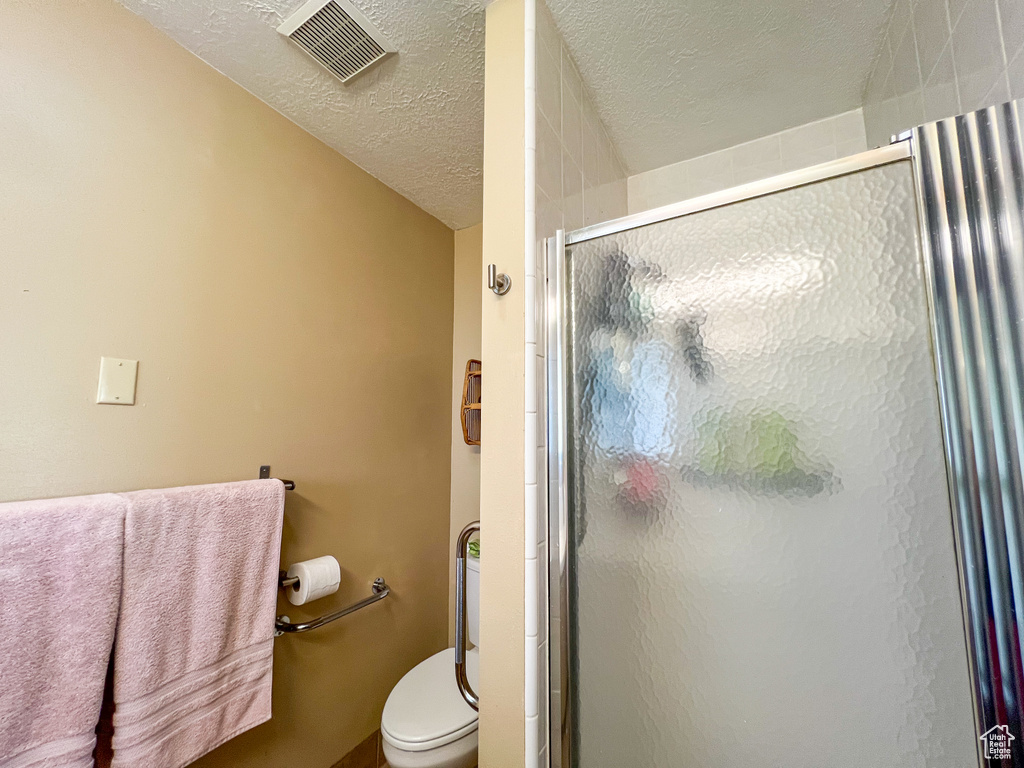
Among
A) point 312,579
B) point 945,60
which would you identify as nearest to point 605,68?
point 945,60

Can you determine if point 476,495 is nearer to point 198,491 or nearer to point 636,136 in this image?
point 198,491

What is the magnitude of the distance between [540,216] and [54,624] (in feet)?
3.92

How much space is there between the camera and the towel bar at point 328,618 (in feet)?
3.99

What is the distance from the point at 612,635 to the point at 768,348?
0.61m

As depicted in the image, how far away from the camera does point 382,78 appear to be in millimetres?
1227

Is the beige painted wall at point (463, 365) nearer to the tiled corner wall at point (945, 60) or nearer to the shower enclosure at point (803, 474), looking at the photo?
the shower enclosure at point (803, 474)

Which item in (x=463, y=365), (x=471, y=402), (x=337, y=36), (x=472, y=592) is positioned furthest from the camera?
(x=463, y=365)

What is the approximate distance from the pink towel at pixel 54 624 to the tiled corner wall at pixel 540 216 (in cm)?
80

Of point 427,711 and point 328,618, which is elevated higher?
point 328,618

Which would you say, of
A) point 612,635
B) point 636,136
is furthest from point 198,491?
point 636,136

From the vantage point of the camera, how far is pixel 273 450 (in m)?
1.29

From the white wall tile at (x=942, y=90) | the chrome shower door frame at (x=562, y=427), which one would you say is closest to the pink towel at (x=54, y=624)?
the chrome shower door frame at (x=562, y=427)

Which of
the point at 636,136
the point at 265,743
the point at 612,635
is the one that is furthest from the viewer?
the point at 636,136

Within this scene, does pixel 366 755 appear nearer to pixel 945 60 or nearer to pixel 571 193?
pixel 571 193
